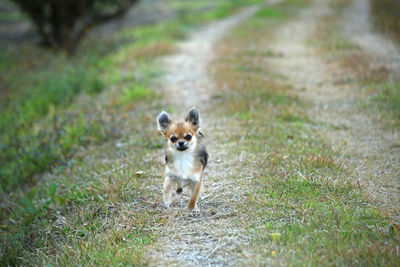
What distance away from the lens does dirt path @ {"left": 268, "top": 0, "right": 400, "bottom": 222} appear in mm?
5969

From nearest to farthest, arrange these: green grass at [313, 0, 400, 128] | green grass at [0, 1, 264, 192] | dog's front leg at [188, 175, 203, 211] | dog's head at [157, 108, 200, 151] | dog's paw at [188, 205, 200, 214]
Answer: dog's head at [157, 108, 200, 151] → dog's front leg at [188, 175, 203, 211] → dog's paw at [188, 205, 200, 214] → green grass at [313, 0, 400, 128] → green grass at [0, 1, 264, 192]

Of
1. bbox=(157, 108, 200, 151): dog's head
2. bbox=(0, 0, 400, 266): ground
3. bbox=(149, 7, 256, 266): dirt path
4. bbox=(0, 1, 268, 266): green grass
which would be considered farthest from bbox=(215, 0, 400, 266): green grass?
bbox=(0, 1, 268, 266): green grass

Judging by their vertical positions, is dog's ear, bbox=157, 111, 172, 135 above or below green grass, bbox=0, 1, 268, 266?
above

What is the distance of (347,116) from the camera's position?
879cm

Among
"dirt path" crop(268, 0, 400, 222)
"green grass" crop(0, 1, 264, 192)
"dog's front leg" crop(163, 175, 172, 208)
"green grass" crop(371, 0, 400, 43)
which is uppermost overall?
"green grass" crop(371, 0, 400, 43)

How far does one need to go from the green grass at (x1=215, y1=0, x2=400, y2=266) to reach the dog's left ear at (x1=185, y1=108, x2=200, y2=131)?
3.94 ft

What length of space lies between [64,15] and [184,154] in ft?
54.8

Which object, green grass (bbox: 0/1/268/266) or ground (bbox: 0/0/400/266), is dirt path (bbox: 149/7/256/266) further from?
green grass (bbox: 0/1/268/266)

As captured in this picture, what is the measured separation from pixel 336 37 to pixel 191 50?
5.81 meters

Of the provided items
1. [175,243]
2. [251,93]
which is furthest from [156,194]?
[251,93]

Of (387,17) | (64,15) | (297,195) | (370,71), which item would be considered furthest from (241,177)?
(64,15)

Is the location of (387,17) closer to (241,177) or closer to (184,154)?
(241,177)

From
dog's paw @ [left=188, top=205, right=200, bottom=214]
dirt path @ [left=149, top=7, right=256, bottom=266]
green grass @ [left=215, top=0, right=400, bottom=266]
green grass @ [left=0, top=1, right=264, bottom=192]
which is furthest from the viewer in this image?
green grass @ [left=0, top=1, right=264, bottom=192]

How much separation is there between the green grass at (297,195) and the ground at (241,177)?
19 millimetres
